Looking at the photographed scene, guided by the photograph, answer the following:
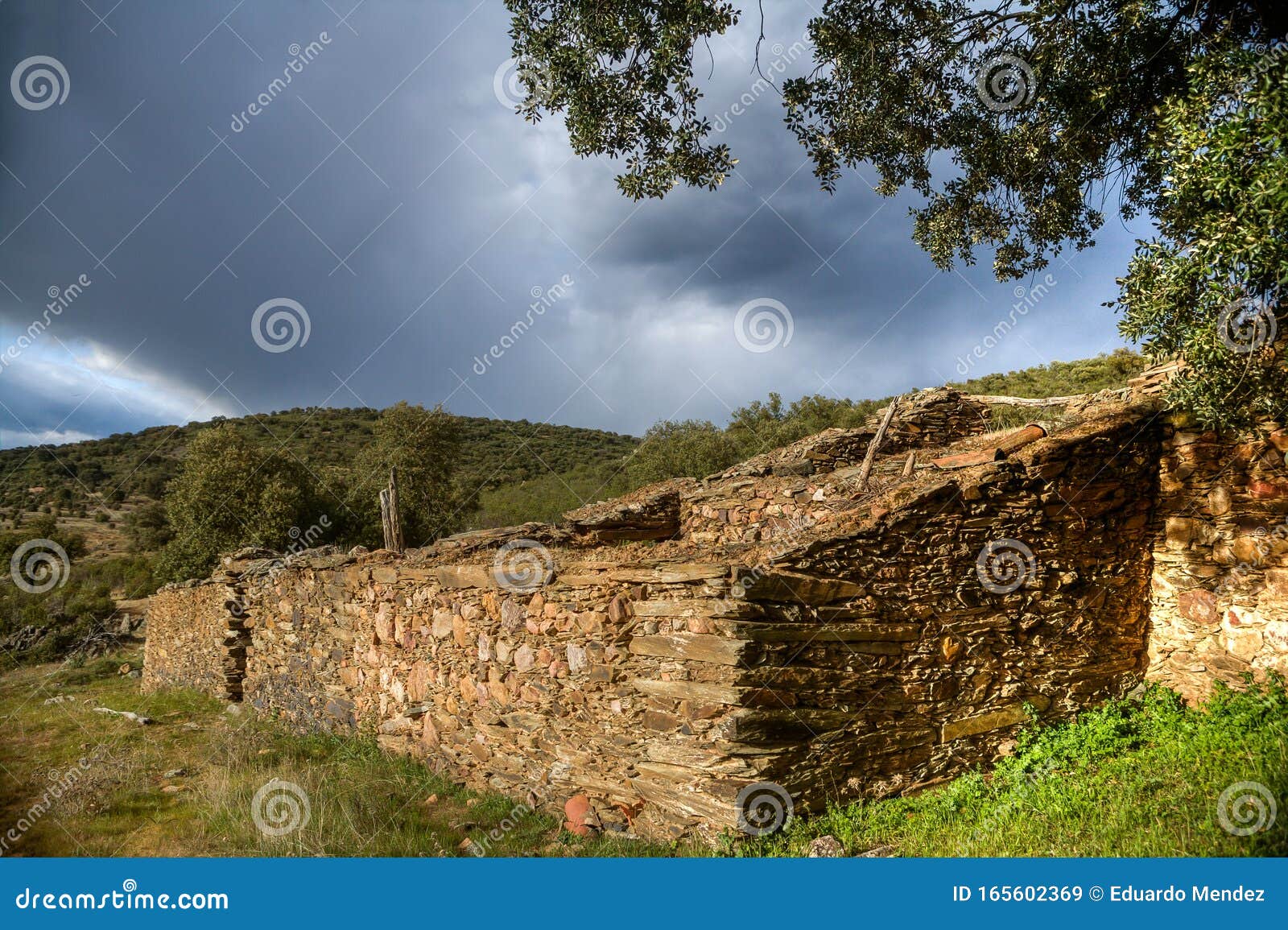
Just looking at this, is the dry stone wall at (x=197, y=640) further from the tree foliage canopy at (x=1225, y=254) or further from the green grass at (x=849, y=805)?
the tree foliage canopy at (x=1225, y=254)

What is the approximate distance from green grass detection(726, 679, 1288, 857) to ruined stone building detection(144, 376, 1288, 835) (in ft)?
0.77

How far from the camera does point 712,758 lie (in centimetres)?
494

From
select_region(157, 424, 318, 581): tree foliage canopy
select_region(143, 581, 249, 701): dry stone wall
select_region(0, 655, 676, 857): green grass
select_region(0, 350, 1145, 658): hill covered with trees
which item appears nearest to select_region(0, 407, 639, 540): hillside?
select_region(0, 350, 1145, 658): hill covered with trees

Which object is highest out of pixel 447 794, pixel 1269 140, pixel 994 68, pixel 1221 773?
pixel 994 68

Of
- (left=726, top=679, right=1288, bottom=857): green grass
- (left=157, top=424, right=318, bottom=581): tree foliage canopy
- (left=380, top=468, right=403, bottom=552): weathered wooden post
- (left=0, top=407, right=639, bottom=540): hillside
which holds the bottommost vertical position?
(left=726, top=679, right=1288, bottom=857): green grass

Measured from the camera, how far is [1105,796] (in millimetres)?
5047

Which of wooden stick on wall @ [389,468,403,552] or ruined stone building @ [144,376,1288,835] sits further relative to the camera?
wooden stick on wall @ [389,468,403,552]

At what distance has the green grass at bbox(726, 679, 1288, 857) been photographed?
4.38m

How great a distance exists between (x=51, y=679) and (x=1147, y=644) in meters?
23.3

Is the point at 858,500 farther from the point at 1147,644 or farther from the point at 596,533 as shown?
the point at 596,533

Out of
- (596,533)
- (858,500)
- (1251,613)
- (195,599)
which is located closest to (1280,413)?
(1251,613)

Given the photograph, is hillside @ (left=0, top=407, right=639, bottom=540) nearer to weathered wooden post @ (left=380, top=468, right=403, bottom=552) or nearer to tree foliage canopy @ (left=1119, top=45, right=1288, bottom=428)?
weathered wooden post @ (left=380, top=468, right=403, bottom=552)

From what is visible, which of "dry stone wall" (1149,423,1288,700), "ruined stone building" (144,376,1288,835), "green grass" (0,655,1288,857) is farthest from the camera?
"dry stone wall" (1149,423,1288,700)

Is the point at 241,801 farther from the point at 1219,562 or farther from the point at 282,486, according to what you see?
the point at 282,486
